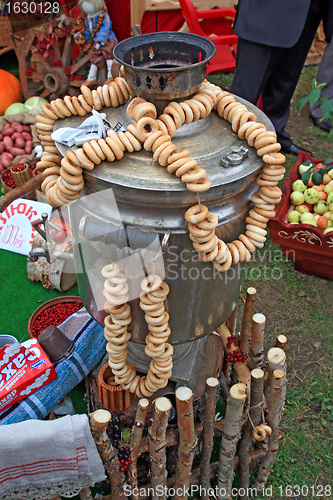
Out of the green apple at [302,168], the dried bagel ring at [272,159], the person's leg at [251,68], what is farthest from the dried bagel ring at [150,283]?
the person's leg at [251,68]

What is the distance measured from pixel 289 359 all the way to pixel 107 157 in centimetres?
231

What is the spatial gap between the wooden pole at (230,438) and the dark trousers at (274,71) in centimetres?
311

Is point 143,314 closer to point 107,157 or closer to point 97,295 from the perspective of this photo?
point 97,295

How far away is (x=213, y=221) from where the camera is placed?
1473 millimetres

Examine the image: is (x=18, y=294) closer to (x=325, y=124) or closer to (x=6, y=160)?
(x=6, y=160)

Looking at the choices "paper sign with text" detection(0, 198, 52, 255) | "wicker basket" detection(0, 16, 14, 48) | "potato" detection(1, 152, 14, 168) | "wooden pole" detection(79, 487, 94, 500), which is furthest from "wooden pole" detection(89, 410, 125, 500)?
"wicker basket" detection(0, 16, 14, 48)

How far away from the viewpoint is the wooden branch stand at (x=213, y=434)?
173 centimetres

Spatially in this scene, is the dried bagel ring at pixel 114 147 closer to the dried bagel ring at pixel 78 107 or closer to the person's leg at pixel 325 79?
the dried bagel ring at pixel 78 107

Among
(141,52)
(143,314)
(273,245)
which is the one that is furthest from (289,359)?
(141,52)

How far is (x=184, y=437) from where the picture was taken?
1810mm

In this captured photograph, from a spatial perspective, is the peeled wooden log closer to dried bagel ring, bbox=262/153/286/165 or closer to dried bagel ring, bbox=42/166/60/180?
dried bagel ring, bbox=42/166/60/180

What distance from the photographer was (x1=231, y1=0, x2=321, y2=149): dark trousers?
3801 millimetres

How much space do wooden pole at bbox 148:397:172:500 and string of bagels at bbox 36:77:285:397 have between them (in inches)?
8.6

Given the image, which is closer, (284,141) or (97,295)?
(97,295)
